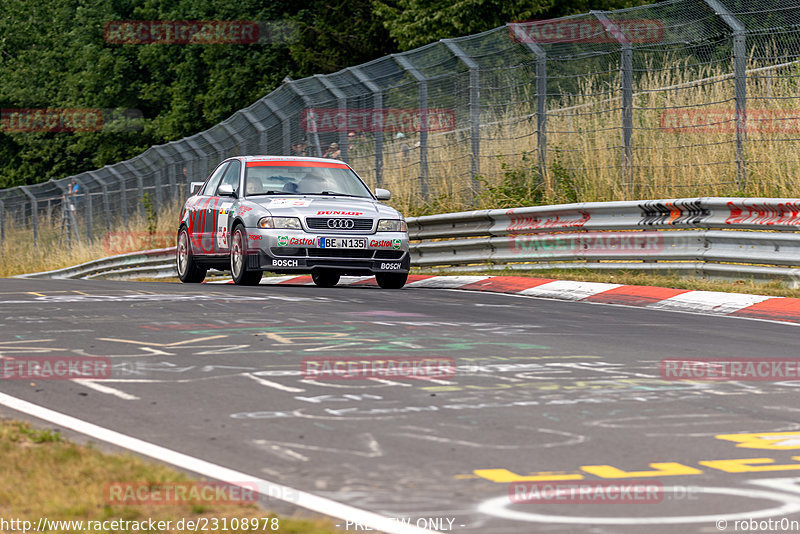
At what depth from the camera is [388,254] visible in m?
14.9

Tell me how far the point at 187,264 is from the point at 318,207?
3549 mm

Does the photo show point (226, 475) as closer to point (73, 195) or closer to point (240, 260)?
point (240, 260)

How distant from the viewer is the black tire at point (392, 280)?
15359 millimetres

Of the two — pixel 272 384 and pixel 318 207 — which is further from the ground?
pixel 318 207

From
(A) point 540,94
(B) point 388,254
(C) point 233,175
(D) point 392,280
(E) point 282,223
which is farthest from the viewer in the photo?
(A) point 540,94

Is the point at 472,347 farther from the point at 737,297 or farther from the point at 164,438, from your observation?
the point at 737,297

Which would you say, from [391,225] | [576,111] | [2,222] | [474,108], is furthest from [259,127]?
[2,222]

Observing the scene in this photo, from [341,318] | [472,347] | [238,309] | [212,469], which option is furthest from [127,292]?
[212,469]

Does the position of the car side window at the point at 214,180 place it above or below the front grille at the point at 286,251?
above

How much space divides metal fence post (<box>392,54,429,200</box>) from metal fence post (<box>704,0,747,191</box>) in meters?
5.73

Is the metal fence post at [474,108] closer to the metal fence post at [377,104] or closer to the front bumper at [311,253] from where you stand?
the metal fence post at [377,104]

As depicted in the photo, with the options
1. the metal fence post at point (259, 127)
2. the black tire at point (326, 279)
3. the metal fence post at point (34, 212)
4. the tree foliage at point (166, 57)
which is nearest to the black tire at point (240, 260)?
the black tire at point (326, 279)

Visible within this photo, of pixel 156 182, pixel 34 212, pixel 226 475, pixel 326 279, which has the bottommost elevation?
pixel 226 475

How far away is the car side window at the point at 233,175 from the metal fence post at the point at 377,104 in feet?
15.9
